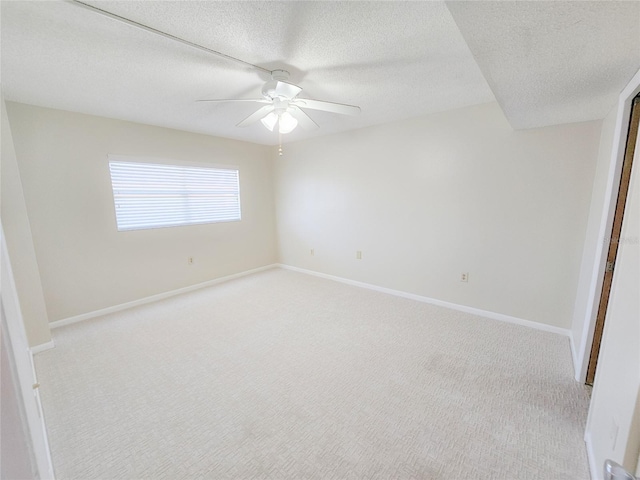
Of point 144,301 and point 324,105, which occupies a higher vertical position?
point 324,105

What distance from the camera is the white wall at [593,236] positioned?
1.94m

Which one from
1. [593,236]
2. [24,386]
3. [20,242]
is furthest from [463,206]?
[20,242]

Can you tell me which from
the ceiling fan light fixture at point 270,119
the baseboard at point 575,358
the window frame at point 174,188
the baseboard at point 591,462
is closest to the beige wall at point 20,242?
the window frame at point 174,188

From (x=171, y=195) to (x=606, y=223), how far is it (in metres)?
4.48

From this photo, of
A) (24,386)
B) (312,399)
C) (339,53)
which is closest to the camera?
(24,386)

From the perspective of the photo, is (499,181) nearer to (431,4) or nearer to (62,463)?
(431,4)

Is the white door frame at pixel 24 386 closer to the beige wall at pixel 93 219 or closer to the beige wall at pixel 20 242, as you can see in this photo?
the beige wall at pixel 20 242

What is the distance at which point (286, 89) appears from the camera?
1907 mm

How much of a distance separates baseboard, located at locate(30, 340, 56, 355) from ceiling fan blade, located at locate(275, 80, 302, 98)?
3.10 metres

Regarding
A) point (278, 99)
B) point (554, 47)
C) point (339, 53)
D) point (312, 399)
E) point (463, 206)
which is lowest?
point (312, 399)

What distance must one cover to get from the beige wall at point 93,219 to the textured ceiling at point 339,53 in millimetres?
408

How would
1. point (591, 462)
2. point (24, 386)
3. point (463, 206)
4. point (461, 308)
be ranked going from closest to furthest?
1. point (24, 386)
2. point (591, 462)
3. point (463, 206)
4. point (461, 308)

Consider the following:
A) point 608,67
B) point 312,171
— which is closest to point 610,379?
point 608,67

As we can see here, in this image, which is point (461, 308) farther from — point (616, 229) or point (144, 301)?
point (144, 301)
